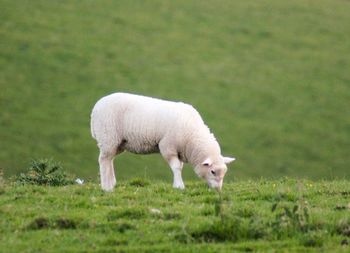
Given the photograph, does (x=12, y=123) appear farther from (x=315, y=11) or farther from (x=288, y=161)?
(x=315, y=11)

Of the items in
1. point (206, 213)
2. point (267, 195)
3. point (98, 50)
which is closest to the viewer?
point (206, 213)

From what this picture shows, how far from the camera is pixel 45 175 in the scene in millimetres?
13789

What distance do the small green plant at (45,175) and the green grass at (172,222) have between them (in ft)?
5.90

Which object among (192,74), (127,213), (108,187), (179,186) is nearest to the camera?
(127,213)

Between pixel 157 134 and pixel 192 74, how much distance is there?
24.8 meters

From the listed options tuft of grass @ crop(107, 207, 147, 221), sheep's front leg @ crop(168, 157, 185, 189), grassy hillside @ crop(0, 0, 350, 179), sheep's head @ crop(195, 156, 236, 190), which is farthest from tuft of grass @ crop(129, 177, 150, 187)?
grassy hillside @ crop(0, 0, 350, 179)

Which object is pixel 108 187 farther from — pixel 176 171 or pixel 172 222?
pixel 172 222

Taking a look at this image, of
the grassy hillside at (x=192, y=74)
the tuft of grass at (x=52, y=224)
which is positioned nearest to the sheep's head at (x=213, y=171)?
the tuft of grass at (x=52, y=224)

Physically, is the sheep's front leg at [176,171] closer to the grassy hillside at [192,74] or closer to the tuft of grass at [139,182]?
the tuft of grass at [139,182]

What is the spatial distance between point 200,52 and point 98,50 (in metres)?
4.59

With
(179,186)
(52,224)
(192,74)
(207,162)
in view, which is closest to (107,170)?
(179,186)

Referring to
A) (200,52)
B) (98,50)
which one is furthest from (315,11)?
(98,50)

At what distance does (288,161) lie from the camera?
32500 mm

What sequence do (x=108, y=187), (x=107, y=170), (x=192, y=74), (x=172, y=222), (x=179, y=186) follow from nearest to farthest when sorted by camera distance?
(x=172, y=222)
(x=179, y=186)
(x=108, y=187)
(x=107, y=170)
(x=192, y=74)
